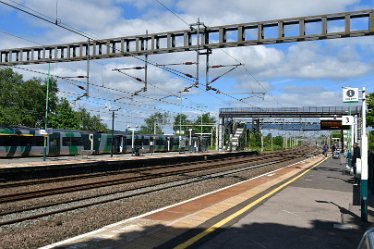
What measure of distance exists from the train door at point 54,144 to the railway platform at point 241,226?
28.1 metres

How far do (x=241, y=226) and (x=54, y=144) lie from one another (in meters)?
32.4

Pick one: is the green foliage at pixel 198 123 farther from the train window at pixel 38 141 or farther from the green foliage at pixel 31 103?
the train window at pixel 38 141

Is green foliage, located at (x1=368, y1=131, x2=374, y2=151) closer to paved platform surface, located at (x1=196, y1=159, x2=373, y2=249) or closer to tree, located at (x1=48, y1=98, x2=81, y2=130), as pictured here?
paved platform surface, located at (x1=196, y1=159, x2=373, y2=249)

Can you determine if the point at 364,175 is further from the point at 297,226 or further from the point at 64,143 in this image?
the point at 64,143

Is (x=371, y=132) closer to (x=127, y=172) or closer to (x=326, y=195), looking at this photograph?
(x=127, y=172)

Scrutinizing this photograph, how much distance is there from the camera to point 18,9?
1351 centimetres

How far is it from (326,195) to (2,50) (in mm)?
17712

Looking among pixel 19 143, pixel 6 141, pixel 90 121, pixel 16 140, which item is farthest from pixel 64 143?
pixel 90 121

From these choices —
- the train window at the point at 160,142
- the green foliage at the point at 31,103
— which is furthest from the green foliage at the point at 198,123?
the train window at the point at 160,142

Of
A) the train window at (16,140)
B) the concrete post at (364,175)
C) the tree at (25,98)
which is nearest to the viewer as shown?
the concrete post at (364,175)

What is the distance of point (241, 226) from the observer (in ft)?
27.7

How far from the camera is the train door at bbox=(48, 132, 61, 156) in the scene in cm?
3781

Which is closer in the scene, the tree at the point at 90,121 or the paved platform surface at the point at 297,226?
the paved platform surface at the point at 297,226

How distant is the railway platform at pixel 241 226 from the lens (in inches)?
279
